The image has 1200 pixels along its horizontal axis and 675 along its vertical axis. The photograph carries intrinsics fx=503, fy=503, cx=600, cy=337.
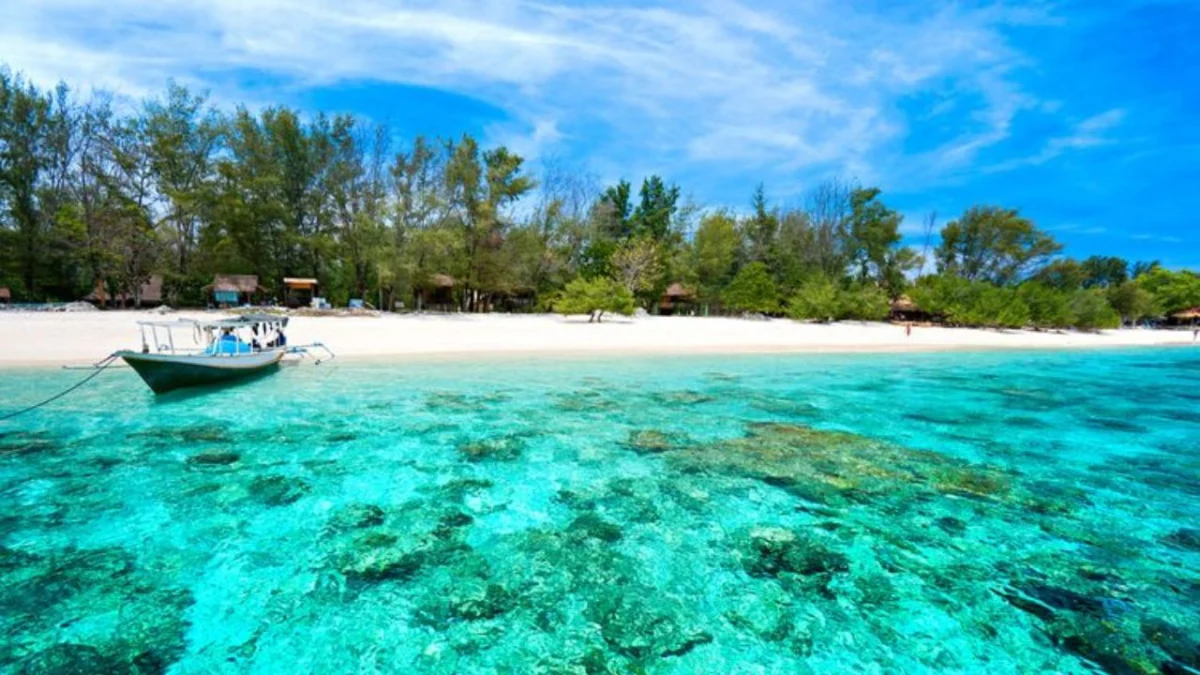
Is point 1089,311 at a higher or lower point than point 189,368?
higher

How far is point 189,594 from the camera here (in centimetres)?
397

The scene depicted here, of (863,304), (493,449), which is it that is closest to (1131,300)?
(863,304)

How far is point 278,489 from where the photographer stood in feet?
20.4

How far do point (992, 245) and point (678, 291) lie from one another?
32.6 m

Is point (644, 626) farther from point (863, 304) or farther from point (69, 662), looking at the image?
point (863, 304)

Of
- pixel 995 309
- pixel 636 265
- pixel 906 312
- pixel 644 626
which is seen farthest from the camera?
pixel 906 312

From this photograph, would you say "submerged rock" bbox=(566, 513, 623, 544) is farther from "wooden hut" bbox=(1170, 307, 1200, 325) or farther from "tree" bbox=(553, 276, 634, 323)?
"wooden hut" bbox=(1170, 307, 1200, 325)

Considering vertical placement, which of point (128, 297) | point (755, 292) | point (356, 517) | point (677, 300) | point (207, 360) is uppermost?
point (755, 292)

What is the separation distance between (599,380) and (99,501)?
37.4ft

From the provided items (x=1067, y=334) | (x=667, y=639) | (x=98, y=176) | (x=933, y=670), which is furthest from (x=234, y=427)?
(x=1067, y=334)

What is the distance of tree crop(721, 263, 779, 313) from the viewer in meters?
42.2

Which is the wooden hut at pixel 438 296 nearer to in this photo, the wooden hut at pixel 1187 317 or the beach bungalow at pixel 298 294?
the beach bungalow at pixel 298 294

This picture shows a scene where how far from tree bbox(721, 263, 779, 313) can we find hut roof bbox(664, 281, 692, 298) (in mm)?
4644

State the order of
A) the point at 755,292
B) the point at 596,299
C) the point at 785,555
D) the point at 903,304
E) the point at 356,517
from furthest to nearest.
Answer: the point at 903,304 < the point at 755,292 < the point at 596,299 < the point at 356,517 < the point at 785,555
